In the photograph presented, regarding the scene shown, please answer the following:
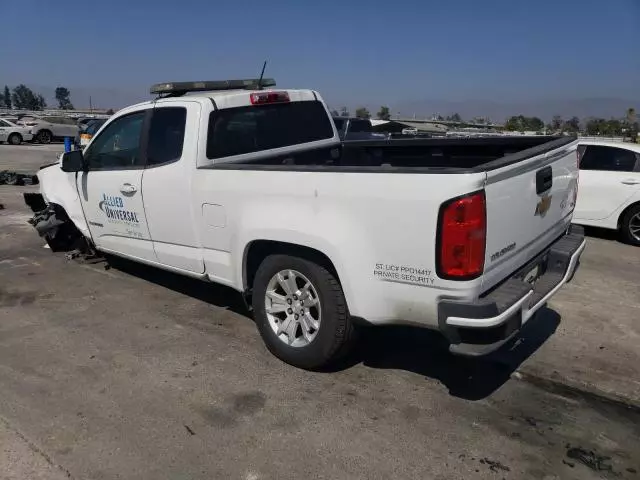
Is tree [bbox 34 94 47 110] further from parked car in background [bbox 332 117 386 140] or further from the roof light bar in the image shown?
the roof light bar

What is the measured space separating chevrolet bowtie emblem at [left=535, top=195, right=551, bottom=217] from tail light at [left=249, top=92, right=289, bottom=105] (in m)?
2.50

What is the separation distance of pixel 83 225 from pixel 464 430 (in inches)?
180

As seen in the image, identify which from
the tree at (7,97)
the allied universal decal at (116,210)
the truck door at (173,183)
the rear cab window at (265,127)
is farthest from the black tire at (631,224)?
the tree at (7,97)

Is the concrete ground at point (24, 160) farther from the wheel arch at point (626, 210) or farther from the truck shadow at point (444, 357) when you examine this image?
the wheel arch at point (626, 210)

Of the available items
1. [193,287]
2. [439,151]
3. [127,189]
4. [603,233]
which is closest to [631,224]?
[603,233]

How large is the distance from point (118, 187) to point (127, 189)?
0.19 metres

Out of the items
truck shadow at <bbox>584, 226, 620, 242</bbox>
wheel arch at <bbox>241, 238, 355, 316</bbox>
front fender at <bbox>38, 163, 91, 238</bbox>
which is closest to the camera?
wheel arch at <bbox>241, 238, 355, 316</bbox>

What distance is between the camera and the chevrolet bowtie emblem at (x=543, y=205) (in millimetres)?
3607

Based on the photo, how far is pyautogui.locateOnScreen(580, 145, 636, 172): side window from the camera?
8452mm

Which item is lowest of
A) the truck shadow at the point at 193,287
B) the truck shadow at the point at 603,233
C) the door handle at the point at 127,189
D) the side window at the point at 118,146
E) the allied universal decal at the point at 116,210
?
the truck shadow at the point at 603,233

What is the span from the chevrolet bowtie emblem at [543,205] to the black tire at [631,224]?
5.38 meters

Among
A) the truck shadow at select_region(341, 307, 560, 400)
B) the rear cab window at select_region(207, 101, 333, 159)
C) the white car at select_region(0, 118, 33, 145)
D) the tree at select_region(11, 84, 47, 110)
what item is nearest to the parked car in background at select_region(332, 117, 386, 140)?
the rear cab window at select_region(207, 101, 333, 159)

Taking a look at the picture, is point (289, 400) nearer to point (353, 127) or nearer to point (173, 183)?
point (173, 183)

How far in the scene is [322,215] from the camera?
341 centimetres
